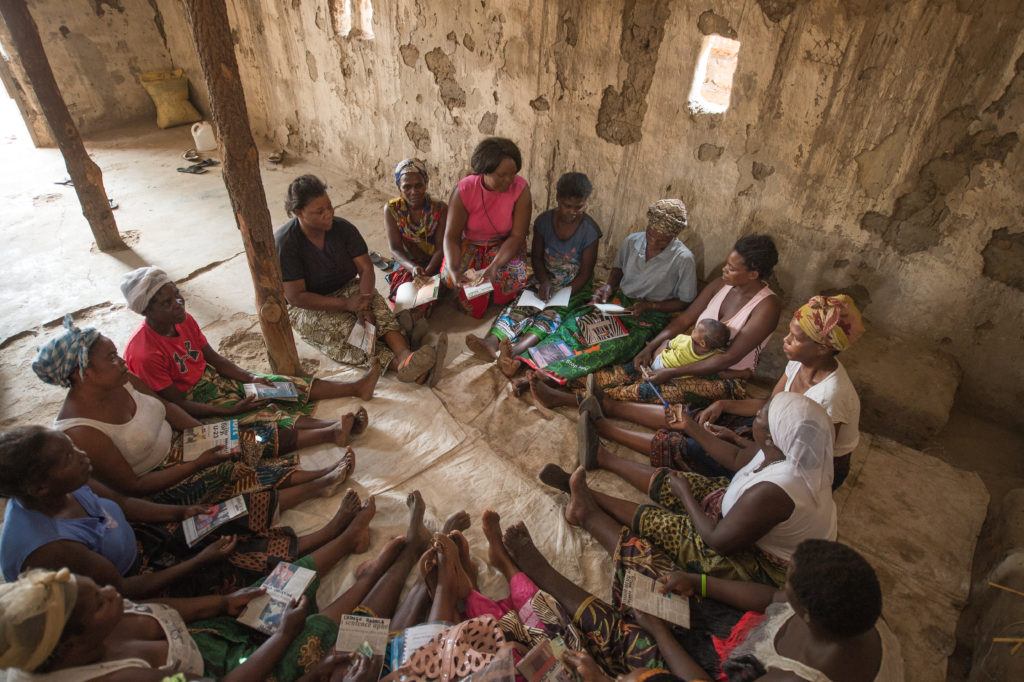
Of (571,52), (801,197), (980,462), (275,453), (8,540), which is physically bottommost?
(980,462)

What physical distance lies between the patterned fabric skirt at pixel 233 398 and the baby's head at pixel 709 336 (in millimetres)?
2414

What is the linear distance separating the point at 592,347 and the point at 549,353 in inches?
11.5

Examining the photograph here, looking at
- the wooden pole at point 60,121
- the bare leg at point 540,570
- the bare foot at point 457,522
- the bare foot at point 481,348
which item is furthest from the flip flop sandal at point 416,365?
the wooden pole at point 60,121

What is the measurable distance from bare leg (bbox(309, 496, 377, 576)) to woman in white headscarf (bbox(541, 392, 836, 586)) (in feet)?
3.21

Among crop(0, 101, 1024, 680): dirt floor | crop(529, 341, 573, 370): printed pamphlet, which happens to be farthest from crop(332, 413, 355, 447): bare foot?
crop(529, 341, 573, 370): printed pamphlet

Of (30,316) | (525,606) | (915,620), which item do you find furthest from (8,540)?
(915,620)

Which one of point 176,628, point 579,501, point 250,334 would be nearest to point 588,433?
point 579,501

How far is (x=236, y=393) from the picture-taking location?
308 cm

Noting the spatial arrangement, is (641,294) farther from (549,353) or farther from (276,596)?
(276,596)

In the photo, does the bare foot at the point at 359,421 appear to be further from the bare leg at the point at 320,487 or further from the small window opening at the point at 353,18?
the small window opening at the point at 353,18

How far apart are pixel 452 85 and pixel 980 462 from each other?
490 centimetres

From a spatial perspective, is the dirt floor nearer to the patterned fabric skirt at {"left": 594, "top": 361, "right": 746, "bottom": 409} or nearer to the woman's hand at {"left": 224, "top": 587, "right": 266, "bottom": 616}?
the patterned fabric skirt at {"left": 594, "top": 361, "right": 746, "bottom": 409}

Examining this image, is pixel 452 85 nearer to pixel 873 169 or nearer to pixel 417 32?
pixel 417 32

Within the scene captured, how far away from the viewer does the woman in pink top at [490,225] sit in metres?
3.90
